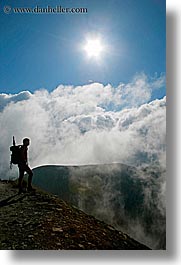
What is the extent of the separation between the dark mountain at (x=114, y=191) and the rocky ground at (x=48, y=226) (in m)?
0.05

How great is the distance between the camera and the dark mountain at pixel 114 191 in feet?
7.61

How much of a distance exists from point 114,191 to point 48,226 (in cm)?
41

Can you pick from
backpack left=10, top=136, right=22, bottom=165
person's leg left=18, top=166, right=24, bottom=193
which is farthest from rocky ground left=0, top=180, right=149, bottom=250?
backpack left=10, top=136, right=22, bottom=165

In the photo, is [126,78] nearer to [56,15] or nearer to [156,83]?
[156,83]

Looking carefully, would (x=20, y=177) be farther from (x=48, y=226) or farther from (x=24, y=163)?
(x=48, y=226)

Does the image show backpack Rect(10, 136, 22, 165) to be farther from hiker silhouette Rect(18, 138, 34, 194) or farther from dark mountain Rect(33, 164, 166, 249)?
dark mountain Rect(33, 164, 166, 249)

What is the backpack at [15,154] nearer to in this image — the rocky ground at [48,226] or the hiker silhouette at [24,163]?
the hiker silhouette at [24,163]

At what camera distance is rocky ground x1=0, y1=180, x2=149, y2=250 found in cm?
221

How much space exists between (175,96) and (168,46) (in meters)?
0.28

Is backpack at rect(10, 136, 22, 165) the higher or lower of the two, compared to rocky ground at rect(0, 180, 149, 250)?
higher

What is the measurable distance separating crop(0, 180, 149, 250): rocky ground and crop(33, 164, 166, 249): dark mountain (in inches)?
1.9

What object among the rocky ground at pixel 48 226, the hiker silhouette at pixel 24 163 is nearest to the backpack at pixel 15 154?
the hiker silhouette at pixel 24 163

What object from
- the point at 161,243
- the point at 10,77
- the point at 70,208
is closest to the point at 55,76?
the point at 10,77

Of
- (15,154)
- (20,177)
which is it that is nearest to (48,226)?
(20,177)
